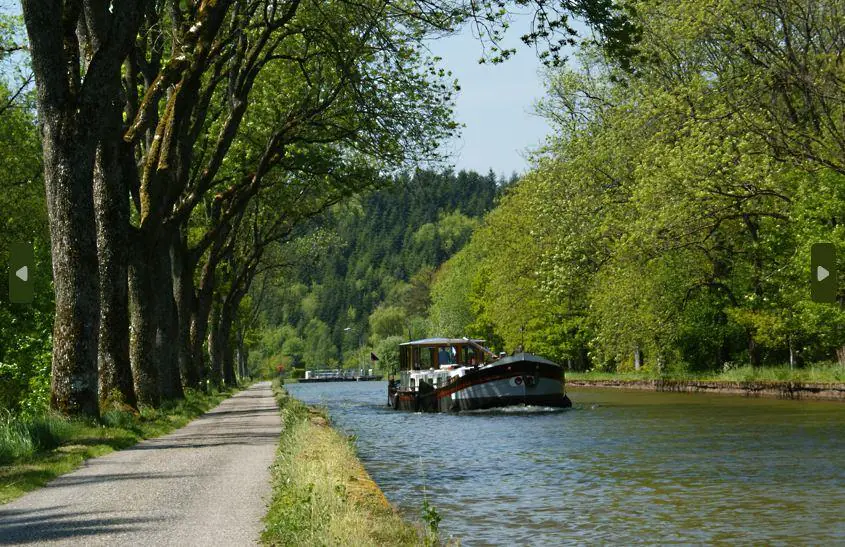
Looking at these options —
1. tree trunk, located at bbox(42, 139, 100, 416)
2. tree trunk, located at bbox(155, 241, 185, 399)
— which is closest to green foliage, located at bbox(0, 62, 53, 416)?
tree trunk, located at bbox(155, 241, 185, 399)

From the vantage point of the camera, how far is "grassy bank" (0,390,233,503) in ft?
46.9

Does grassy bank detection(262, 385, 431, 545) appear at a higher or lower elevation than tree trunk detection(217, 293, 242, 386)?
lower

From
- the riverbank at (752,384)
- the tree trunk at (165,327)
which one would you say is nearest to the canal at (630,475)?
the riverbank at (752,384)

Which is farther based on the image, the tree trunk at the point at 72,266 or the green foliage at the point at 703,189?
the green foliage at the point at 703,189

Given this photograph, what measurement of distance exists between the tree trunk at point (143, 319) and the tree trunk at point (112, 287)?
94.3 inches

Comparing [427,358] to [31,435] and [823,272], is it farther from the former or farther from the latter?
[31,435]

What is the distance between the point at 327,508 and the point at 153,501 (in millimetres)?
3002

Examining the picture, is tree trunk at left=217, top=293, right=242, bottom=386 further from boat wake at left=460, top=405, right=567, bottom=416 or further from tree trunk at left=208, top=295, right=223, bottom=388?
boat wake at left=460, top=405, right=567, bottom=416

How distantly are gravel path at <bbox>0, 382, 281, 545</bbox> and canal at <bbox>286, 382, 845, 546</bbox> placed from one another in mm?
2700

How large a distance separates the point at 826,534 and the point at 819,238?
28.0m

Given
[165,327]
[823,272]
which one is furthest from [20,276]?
[823,272]

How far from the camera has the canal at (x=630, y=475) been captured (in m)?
14.2

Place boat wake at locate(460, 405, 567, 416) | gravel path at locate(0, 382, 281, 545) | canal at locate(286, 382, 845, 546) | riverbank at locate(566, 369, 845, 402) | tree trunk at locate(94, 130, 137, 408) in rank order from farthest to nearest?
boat wake at locate(460, 405, 567, 416)
riverbank at locate(566, 369, 845, 402)
tree trunk at locate(94, 130, 137, 408)
canal at locate(286, 382, 845, 546)
gravel path at locate(0, 382, 281, 545)

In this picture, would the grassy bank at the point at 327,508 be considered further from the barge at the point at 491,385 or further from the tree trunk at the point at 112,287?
the barge at the point at 491,385
